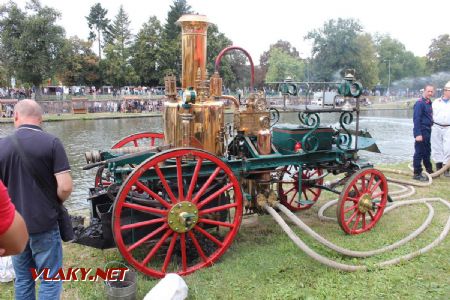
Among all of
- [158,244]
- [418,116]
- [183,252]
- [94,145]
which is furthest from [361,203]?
[94,145]

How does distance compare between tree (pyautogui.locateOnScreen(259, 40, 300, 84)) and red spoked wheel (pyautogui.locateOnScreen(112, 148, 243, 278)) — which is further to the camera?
tree (pyautogui.locateOnScreen(259, 40, 300, 84))

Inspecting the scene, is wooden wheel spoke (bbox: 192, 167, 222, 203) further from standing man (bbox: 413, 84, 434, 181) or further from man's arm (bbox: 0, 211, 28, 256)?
standing man (bbox: 413, 84, 434, 181)

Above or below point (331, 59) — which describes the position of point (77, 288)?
below

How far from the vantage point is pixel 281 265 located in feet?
14.8

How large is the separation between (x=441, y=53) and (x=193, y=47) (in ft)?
275

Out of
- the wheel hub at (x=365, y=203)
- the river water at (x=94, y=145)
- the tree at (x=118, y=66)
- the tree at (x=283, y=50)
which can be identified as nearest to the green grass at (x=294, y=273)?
the wheel hub at (x=365, y=203)

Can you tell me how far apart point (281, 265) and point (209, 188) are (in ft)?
3.78

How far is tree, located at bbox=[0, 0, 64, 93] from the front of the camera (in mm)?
37031

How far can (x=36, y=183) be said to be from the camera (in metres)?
3.12

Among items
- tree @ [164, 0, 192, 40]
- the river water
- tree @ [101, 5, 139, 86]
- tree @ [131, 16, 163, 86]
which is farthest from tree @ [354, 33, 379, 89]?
the river water

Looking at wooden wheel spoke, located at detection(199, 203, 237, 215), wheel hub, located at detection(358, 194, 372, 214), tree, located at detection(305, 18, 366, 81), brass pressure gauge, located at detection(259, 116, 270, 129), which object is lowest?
wheel hub, located at detection(358, 194, 372, 214)

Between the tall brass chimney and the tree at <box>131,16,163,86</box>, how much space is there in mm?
44154

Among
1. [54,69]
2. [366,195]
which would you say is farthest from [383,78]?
[366,195]

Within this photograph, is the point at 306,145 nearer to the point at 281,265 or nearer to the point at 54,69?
the point at 281,265
